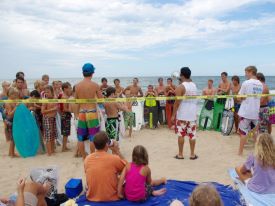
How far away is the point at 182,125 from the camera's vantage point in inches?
250

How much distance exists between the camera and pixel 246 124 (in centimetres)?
654

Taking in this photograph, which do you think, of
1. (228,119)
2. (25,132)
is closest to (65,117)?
(25,132)

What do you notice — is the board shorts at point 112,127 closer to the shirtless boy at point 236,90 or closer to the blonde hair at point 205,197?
the shirtless boy at point 236,90

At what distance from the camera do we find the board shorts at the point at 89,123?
19.6 ft

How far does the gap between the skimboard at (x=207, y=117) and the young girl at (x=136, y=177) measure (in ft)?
19.0

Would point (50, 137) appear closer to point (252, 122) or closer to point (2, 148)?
point (2, 148)

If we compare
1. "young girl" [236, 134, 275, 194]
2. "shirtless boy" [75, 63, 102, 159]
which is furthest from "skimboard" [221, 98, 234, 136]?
"young girl" [236, 134, 275, 194]

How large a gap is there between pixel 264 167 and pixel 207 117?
19.7ft

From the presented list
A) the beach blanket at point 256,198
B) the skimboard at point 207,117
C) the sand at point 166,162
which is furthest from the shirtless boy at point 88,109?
the skimboard at point 207,117

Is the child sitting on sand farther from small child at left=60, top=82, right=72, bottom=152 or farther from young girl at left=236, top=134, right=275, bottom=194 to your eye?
Result: small child at left=60, top=82, right=72, bottom=152

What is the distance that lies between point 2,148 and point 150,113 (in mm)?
4479

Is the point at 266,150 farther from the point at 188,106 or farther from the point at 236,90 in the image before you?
the point at 236,90

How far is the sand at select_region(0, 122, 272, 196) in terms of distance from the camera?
5562mm

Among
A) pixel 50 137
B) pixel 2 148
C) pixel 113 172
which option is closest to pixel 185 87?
pixel 113 172
